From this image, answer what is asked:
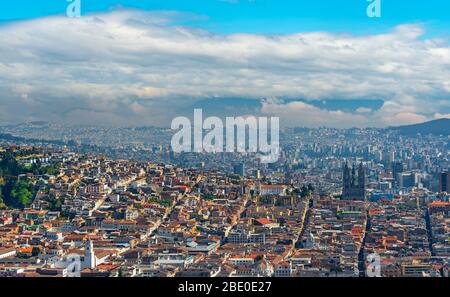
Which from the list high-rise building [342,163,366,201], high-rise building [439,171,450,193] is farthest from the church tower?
high-rise building [439,171,450,193]

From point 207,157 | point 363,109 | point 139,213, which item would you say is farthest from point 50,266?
point 363,109

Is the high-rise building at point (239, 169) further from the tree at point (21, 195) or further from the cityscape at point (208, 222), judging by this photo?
the tree at point (21, 195)

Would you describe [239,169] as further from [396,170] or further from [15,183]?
[15,183]

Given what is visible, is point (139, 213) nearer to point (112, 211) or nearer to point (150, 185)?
point (112, 211)

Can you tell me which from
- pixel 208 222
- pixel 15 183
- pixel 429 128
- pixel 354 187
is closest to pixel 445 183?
pixel 354 187

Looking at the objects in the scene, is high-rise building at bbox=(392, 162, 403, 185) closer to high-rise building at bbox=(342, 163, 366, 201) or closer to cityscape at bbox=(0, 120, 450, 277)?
cityscape at bbox=(0, 120, 450, 277)

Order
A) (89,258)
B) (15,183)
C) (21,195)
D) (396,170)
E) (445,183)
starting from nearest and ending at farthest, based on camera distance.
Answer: (89,258)
(21,195)
(15,183)
(445,183)
(396,170)

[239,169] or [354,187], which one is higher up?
[239,169]

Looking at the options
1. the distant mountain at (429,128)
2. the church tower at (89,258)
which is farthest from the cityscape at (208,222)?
the distant mountain at (429,128)
